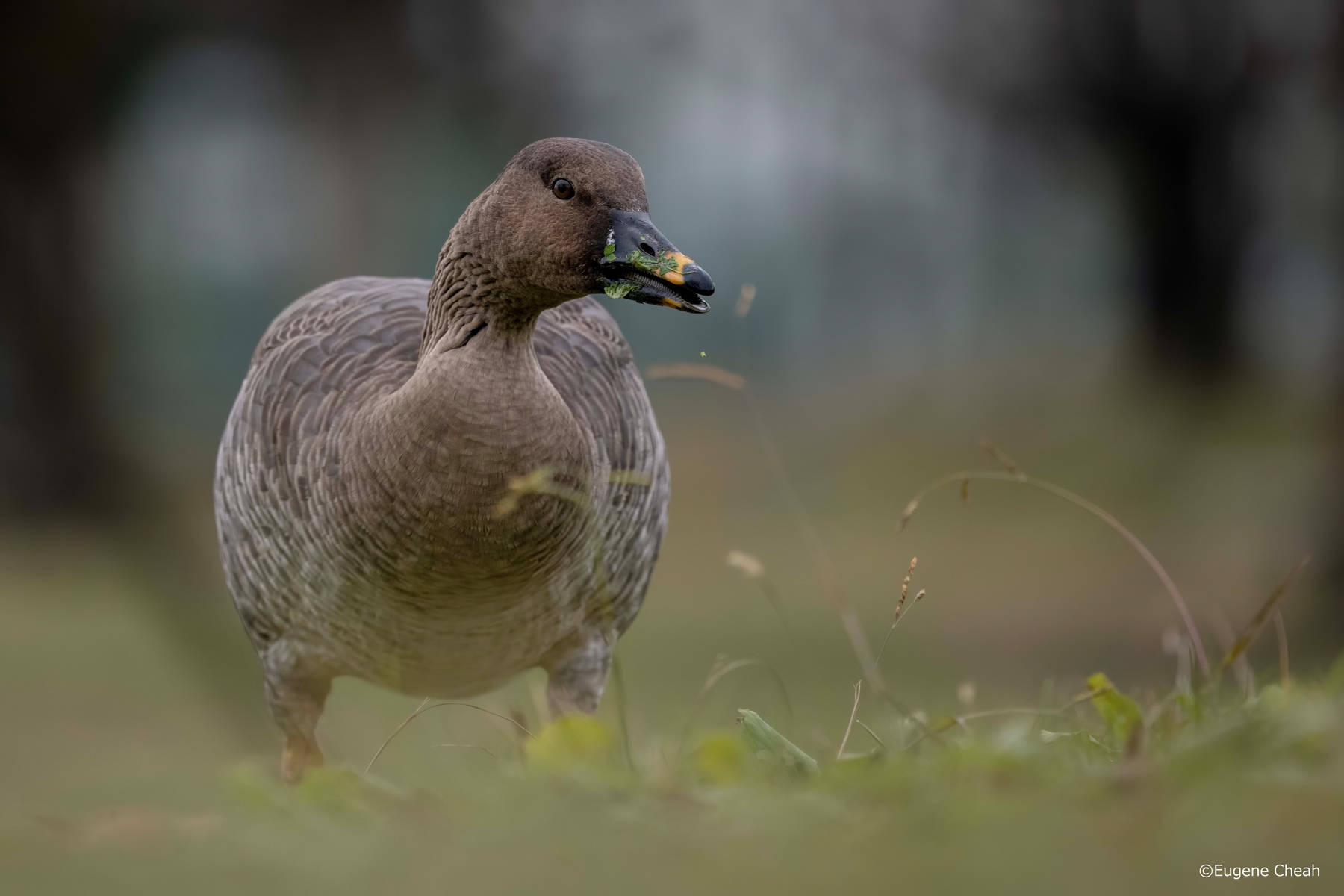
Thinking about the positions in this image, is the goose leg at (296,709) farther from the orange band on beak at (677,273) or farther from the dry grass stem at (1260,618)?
the dry grass stem at (1260,618)

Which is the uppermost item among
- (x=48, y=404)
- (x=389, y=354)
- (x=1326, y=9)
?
(x=1326, y=9)

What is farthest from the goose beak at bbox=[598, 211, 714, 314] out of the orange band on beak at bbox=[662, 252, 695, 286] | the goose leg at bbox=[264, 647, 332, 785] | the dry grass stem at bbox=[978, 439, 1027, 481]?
the goose leg at bbox=[264, 647, 332, 785]

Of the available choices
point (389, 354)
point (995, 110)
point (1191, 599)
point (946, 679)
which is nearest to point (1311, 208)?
point (995, 110)

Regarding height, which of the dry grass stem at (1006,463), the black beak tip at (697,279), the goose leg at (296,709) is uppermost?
the black beak tip at (697,279)

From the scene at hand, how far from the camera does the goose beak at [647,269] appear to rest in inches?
84.5

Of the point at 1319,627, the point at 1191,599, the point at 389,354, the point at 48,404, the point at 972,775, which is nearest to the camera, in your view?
the point at 972,775

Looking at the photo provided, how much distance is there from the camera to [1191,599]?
21.6ft

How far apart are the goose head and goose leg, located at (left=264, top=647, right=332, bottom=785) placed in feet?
4.34

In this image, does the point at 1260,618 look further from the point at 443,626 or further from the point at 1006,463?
the point at 443,626

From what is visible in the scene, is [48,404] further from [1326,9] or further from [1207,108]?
[1207,108]

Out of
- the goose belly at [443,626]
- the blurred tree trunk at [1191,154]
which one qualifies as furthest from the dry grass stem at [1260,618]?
the blurred tree trunk at [1191,154]

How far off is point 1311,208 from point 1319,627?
462 centimetres

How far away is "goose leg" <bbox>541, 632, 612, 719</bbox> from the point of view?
2.95 m

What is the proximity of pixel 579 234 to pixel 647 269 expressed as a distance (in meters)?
0.19
